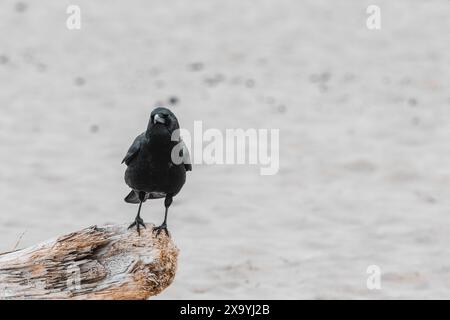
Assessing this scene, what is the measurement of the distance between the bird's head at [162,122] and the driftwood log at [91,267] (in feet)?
3.01

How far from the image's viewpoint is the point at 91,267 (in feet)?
18.7

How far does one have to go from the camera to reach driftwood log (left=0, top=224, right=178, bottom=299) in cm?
560

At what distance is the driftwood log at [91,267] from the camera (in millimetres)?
5598

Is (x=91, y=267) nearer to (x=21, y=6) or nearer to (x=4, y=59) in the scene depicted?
(x=4, y=59)

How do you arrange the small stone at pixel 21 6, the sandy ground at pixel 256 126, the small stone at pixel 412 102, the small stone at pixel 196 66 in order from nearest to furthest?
the sandy ground at pixel 256 126 → the small stone at pixel 412 102 → the small stone at pixel 196 66 → the small stone at pixel 21 6

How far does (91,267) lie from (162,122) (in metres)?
1.19

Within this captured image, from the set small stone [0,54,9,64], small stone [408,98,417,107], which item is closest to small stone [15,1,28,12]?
small stone [0,54,9,64]

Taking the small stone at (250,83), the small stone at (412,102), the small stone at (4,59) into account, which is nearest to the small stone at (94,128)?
the small stone at (250,83)

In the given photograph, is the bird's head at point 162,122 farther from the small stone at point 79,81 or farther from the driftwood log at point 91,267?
the small stone at point 79,81

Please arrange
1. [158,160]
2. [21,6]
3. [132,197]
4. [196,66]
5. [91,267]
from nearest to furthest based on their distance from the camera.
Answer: [158,160], [91,267], [132,197], [196,66], [21,6]

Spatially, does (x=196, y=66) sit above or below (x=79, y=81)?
above

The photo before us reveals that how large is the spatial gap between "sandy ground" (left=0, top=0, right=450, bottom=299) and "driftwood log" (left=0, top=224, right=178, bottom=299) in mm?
2040

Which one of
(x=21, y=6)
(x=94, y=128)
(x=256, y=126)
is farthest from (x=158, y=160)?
(x=21, y=6)

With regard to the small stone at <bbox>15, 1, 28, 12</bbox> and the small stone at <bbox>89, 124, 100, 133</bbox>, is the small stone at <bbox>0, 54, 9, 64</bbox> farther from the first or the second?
the small stone at <bbox>89, 124, 100, 133</bbox>
